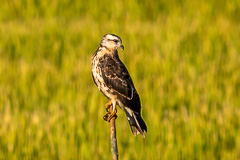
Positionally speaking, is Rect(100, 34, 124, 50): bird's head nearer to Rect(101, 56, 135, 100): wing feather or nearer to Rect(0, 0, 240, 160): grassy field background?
Rect(101, 56, 135, 100): wing feather

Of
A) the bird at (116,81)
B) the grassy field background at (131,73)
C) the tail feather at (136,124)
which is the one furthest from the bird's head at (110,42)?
the grassy field background at (131,73)

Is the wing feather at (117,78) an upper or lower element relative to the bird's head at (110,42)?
lower

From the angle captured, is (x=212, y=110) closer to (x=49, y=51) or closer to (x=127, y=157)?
(x=127, y=157)

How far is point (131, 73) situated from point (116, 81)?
12.2ft

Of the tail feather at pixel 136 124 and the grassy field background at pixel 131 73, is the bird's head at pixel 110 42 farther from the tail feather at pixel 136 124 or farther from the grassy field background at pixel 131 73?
the grassy field background at pixel 131 73

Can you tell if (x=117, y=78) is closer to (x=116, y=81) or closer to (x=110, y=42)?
(x=116, y=81)

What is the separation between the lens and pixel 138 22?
29.5 feet

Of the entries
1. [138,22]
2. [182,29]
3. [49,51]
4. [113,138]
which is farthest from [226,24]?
[113,138]

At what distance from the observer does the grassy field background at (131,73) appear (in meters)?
4.82

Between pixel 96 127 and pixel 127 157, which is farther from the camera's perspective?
pixel 96 127

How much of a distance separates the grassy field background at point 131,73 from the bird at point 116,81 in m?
1.67

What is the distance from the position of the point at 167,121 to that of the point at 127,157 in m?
0.74

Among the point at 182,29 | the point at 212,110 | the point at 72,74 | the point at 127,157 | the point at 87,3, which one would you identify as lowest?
the point at 127,157

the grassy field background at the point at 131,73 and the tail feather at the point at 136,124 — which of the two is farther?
the grassy field background at the point at 131,73
